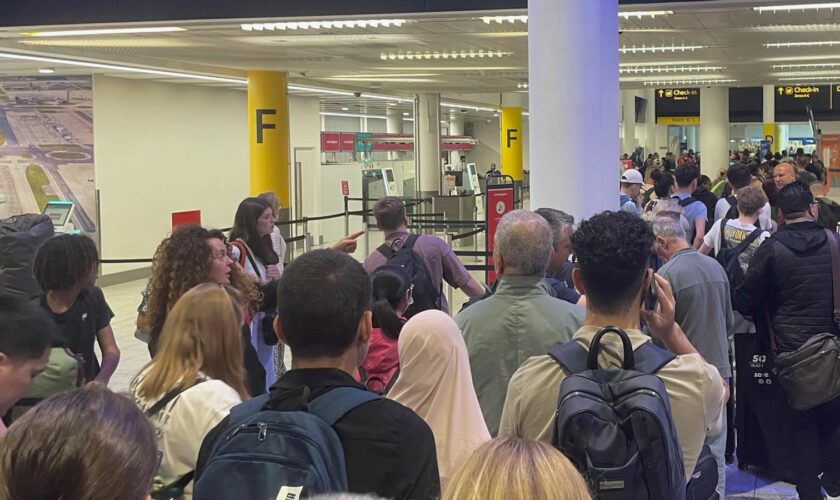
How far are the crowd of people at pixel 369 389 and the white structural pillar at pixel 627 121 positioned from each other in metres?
36.8

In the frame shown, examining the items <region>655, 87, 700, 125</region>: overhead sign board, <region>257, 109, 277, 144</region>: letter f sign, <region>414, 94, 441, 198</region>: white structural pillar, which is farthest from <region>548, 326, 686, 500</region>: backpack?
<region>655, 87, 700, 125</region>: overhead sign board

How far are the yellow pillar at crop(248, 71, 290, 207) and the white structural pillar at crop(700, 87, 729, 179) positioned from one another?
17.9 metres

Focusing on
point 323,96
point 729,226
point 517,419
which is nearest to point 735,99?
point 323,96

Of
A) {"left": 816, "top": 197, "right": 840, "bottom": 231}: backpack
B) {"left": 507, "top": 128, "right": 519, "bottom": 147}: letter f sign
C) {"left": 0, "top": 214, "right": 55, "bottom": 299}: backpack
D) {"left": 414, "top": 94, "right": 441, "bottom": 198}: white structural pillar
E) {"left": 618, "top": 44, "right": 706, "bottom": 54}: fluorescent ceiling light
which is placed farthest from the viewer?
{"left": 507, "top": 128, "right": 519, "bottom": 147}: letter f sign

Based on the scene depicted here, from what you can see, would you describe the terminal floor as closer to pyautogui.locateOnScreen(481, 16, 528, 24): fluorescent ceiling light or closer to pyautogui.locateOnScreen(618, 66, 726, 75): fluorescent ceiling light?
pyautogui.locateOnScreen(481, 16, 528, 24): fluorescent ceiling light

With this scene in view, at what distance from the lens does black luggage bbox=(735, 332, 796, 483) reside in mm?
5691

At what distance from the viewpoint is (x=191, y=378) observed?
2.78 m

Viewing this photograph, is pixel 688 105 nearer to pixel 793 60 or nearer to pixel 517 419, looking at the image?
pixel 793 60

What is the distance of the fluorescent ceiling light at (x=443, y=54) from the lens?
45.9 ft

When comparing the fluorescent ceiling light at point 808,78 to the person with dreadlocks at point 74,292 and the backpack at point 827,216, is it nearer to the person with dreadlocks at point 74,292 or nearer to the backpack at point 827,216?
the backpack at point 827,216

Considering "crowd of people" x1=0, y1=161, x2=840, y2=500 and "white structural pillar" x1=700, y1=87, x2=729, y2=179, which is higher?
"white structural pillar" x1=700, y1=87, x2=729, y2=179

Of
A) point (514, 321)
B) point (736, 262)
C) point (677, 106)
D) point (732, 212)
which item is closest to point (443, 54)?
point (732, 212)

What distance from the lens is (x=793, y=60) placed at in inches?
657

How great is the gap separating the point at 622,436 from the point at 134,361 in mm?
8764
